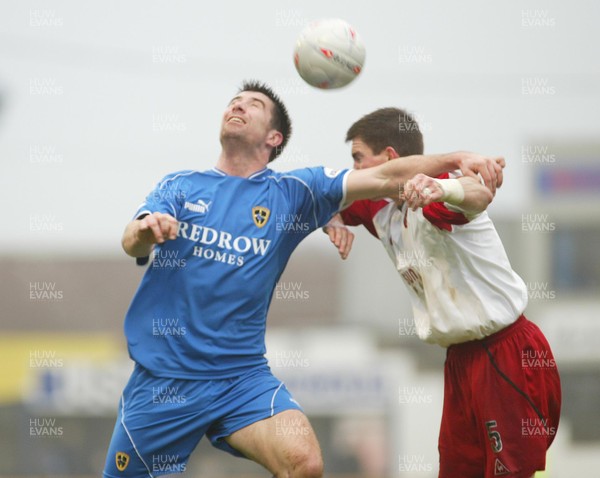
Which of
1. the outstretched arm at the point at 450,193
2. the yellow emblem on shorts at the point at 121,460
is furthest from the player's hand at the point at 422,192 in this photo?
the yellow emblem on shorts at the point at 121,460

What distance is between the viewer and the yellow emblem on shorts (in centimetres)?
638

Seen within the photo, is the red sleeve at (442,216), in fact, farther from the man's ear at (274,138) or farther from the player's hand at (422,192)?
the man's ear at (274,138)

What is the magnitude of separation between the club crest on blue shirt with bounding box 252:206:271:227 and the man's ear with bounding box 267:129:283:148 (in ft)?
1.86

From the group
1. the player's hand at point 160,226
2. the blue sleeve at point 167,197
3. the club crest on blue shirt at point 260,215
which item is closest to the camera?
the player's hand at point 160,226

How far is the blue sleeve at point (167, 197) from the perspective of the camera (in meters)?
6.21

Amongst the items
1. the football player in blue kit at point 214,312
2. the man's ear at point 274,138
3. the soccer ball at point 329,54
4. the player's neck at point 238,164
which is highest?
the soccer ball at point 329,54

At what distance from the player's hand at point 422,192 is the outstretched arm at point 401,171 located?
1.30 ft

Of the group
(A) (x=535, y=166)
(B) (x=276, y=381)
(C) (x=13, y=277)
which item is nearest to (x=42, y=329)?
(C) (x=13, y=277)

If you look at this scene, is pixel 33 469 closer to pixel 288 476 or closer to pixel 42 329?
pixel 42 329

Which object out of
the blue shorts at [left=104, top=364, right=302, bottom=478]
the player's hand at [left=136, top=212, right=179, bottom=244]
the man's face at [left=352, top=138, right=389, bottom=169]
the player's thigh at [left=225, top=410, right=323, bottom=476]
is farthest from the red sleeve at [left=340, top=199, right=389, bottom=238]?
the player's hand at [left=136, top=212, right=179, bottom=244]

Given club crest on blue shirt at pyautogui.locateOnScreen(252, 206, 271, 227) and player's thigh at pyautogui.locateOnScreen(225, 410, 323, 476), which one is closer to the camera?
player's thigh at pyautogui.locateOnScreen(225, 410, 323, 476)

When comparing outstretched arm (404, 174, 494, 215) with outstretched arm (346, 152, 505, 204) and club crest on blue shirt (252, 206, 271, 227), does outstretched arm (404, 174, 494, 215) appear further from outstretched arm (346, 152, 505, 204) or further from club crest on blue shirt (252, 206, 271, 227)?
club crest on blue shirt (252, 206, 271, 227)

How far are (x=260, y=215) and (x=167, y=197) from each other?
1.98 ft

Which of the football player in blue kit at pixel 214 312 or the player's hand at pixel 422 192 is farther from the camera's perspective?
the football player in blue kit at pixel 214 312
